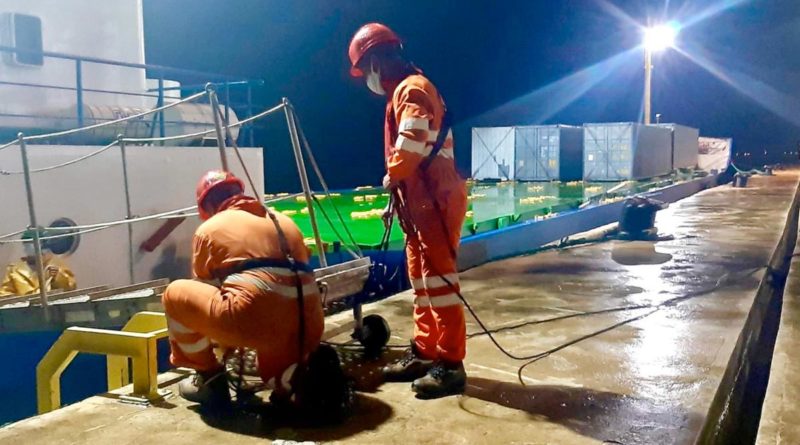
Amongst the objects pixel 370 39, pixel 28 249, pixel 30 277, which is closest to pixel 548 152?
pixel 28 249

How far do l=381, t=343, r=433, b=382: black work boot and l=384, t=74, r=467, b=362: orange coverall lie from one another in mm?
230

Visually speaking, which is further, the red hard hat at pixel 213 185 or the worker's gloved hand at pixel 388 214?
the worker's gloved hand at pixel 388 214

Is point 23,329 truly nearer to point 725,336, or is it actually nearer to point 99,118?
point 99,118

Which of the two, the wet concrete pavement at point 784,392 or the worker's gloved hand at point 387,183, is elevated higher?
the worker's gloved hand at point 387,183

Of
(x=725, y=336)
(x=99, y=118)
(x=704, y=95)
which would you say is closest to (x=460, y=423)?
(x=725, y=336)

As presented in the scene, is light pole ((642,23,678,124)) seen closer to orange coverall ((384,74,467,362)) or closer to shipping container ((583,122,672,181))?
shipping container ((583,122,672,181))

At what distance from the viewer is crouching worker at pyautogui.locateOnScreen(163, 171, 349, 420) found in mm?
2977

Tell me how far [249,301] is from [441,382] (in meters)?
1.10

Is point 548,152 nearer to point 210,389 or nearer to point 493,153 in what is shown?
point 493,153

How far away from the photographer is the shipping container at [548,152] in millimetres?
21000

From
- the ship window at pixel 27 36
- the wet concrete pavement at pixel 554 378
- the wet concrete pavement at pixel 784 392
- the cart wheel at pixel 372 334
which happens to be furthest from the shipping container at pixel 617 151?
the cart wheel at pixel 372 334

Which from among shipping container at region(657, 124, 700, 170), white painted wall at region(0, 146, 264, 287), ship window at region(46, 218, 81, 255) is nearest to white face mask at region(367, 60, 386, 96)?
white painted wall at region(0, 146, 264, 287)

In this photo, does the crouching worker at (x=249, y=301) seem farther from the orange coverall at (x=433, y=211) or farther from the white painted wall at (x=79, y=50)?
the white painted wall at (x=79, y=50)

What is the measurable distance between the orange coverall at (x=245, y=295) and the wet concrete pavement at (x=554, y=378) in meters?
0.39
